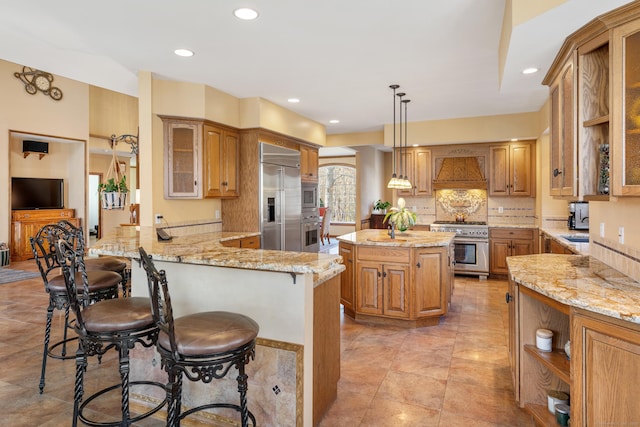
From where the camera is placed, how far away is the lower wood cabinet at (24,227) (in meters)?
7.79

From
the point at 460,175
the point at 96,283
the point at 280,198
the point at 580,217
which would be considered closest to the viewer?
the point at 96,283

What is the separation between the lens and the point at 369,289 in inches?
163

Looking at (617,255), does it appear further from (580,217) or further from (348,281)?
(580,217)

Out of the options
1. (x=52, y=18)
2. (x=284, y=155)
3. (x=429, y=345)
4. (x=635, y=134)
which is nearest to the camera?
(x=635, y=134)

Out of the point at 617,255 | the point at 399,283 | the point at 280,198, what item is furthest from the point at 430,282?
the point at 280,198

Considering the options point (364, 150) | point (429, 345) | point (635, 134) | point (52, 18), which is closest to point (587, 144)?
point (635, 134)

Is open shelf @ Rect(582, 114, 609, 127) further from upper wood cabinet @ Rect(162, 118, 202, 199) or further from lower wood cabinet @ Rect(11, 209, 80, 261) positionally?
lower wood cabinet @ Rect(11, 209, 80, 261)

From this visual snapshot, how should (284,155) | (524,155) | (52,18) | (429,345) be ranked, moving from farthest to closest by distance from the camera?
1. (524,155)
2. (284,155)
3. (429,345)
4. (52,18)

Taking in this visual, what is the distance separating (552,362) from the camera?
→ 2127 millimetres

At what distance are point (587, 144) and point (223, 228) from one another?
423 cm

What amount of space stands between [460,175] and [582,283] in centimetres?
489

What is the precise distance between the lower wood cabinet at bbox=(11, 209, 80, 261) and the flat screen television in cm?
29

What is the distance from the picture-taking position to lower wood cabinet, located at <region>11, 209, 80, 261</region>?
7793mm

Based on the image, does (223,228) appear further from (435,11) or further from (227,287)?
(435,11)
